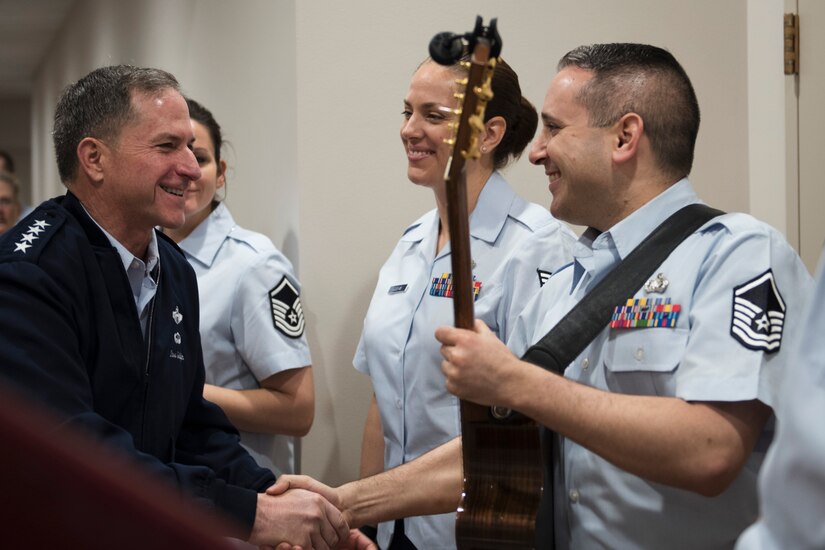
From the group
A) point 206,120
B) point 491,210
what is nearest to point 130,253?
point 491,210

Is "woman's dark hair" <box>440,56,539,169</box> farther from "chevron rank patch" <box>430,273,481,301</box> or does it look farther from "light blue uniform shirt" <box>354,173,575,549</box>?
"chevron rank patch" <box>430,273,481,301</box>

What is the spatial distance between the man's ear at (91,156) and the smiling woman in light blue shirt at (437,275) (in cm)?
83

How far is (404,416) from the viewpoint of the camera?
2.66m

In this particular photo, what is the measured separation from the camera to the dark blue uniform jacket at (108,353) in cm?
191

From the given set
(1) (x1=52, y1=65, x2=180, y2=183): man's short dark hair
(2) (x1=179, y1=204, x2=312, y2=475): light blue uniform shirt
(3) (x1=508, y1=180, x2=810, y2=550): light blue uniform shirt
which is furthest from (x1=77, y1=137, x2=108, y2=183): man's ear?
(3) (x1=508, y1=180, x2=810, y2=550): light blue uniform shirt

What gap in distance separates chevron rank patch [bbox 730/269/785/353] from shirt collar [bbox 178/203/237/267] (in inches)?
72.5

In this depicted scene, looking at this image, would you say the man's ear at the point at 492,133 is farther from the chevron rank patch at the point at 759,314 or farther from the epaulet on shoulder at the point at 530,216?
the chevron rank patch at the point at 759,314

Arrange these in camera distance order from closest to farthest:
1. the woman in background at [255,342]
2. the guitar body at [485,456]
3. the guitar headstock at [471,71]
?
the guitar headstock at [471,71] → the guitar body at [485,456] → the woman in background at [255,342]

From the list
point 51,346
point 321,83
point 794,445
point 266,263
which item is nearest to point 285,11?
point 321,83

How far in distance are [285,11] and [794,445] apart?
2.87 metres

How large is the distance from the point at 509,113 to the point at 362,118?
73cm

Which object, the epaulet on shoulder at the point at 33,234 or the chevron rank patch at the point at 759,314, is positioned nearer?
the chevron rank patch at the point at 759,314

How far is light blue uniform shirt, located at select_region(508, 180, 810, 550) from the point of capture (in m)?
1.71

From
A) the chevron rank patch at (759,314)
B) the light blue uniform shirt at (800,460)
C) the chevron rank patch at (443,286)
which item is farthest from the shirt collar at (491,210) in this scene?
the light blue uniform shirt at (800,460)
